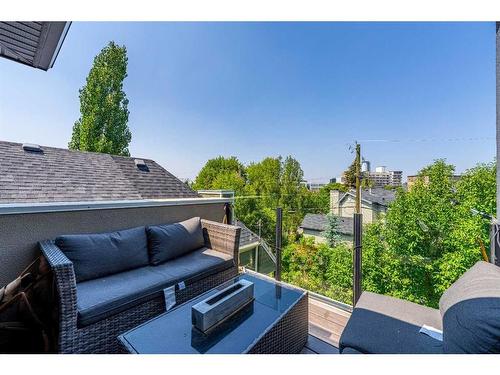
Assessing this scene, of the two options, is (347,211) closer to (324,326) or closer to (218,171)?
(218,171)

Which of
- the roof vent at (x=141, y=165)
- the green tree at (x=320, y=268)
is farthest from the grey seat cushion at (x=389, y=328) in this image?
the green tree at (x=320, y=268)

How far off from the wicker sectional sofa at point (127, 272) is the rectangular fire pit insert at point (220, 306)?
419mm

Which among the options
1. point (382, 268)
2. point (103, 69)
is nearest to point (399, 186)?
point (382, 268)

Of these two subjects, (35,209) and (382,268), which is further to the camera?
(382,268)

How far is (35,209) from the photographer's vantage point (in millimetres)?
1808

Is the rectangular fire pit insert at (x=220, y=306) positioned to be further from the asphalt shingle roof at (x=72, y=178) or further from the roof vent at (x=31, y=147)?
the roof vent at (x=31, y=147)

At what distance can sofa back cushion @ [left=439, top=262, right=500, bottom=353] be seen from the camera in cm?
85

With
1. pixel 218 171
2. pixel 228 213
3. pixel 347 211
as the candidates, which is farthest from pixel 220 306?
pixel 218 171

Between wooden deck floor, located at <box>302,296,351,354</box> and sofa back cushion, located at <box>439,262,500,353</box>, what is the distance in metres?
0.84
